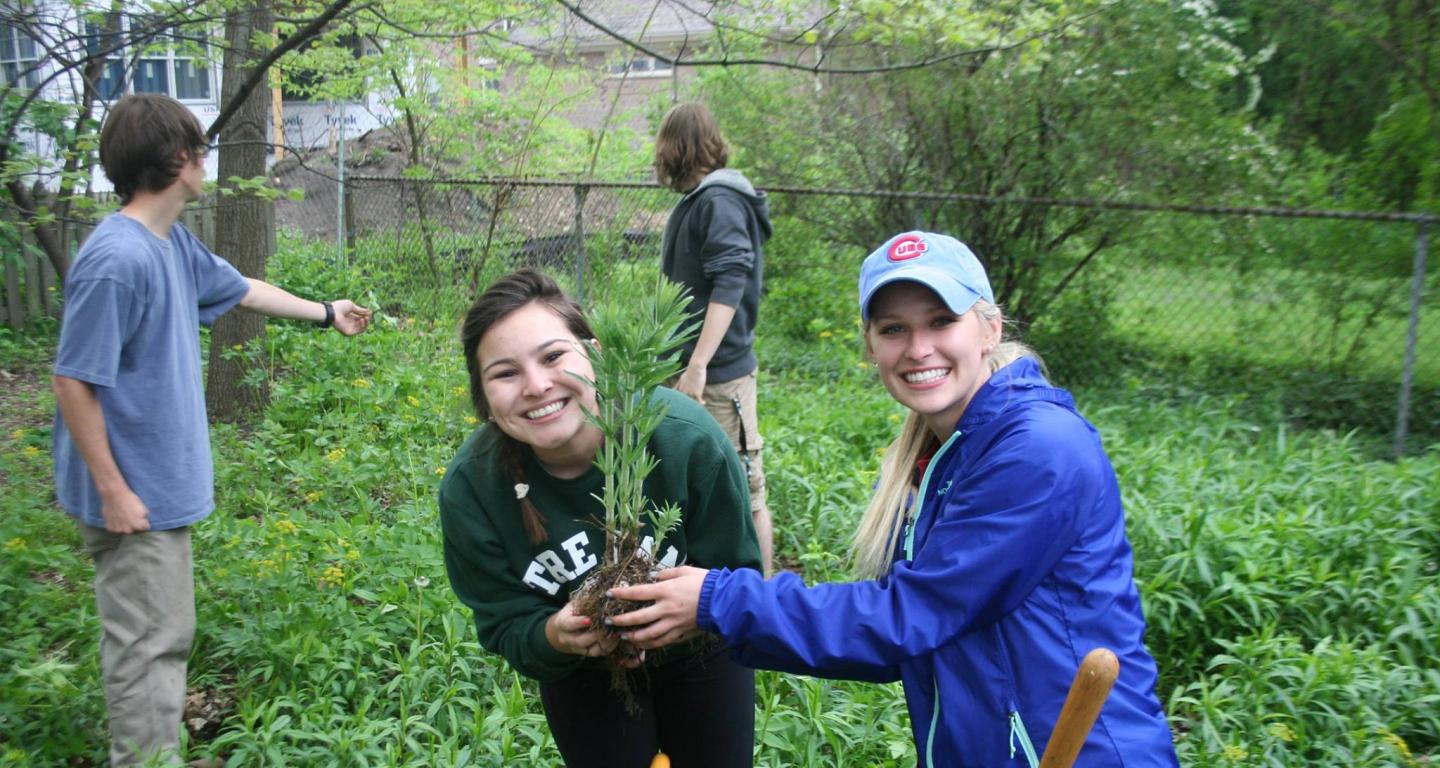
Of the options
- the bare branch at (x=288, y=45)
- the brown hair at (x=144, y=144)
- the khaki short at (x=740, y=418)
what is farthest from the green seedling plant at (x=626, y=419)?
the bare branch at (x=288, y=45)

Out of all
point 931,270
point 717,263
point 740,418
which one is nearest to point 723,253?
point 717,263

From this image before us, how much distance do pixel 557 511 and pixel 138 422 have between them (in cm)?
151

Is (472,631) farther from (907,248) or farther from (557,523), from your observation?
(907,248)

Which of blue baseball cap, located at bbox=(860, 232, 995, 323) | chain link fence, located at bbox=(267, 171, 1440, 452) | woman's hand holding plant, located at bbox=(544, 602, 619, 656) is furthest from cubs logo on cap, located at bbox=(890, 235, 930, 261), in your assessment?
chain link fence, located at bbox=(267, 171, 1440, 452)

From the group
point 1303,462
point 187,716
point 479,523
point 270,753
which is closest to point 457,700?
point 270,753

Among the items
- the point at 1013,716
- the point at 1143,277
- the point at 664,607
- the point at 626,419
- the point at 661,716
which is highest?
the point at 1143,277

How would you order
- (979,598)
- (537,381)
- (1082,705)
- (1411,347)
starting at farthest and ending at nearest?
(1411,347) < (537,381) < (979,598) < (1082,705)

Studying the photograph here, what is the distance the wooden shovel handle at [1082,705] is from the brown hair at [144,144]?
2680 mm

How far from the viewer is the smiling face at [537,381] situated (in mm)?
1915

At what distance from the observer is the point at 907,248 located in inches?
66.8

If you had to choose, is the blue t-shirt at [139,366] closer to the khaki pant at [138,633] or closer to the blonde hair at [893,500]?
the khaki pant at [138,633]

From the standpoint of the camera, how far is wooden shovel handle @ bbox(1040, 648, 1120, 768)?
1264 millimetres

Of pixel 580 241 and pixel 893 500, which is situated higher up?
pixel 580 241

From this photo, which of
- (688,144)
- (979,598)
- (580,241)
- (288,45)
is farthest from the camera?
(580,241)
